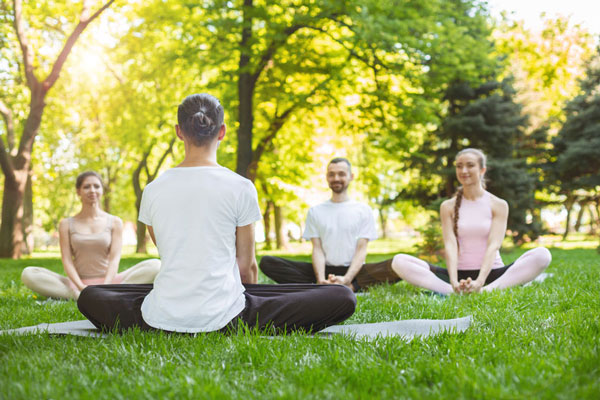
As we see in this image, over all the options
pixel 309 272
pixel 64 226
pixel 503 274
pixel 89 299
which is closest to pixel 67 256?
pixel 64 226

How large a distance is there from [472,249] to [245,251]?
11.9ft

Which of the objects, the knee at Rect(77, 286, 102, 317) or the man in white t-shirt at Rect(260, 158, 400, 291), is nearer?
the knee at Rect(77, 286, 102, 317)

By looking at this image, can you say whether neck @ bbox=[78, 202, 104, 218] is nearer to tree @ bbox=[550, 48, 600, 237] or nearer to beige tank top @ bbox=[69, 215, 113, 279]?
beige tank top @ bbox=[69, 215, 113, 279]

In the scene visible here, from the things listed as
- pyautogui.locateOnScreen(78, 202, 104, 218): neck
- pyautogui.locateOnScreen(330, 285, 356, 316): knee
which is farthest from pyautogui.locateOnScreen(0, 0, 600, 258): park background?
pyautogui.locateOnScreen(330, 285, 356, 316): knee

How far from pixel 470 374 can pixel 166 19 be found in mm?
13528

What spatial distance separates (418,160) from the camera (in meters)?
19.6

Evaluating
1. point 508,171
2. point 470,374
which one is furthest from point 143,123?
point 470,374

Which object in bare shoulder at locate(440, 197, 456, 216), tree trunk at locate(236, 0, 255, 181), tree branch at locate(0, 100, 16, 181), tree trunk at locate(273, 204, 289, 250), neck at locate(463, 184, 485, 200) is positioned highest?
tree trunk at locate(236, 0, 255, 181)

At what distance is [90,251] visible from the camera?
6.13 meters

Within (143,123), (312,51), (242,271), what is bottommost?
(242,271)

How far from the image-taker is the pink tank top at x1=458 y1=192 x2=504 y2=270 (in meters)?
6.13

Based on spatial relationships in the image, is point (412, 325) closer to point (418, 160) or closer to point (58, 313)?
point (58, 313)

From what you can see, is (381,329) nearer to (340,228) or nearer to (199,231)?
(199,231)

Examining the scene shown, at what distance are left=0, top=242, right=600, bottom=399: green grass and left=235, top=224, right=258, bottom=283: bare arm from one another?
557mm
